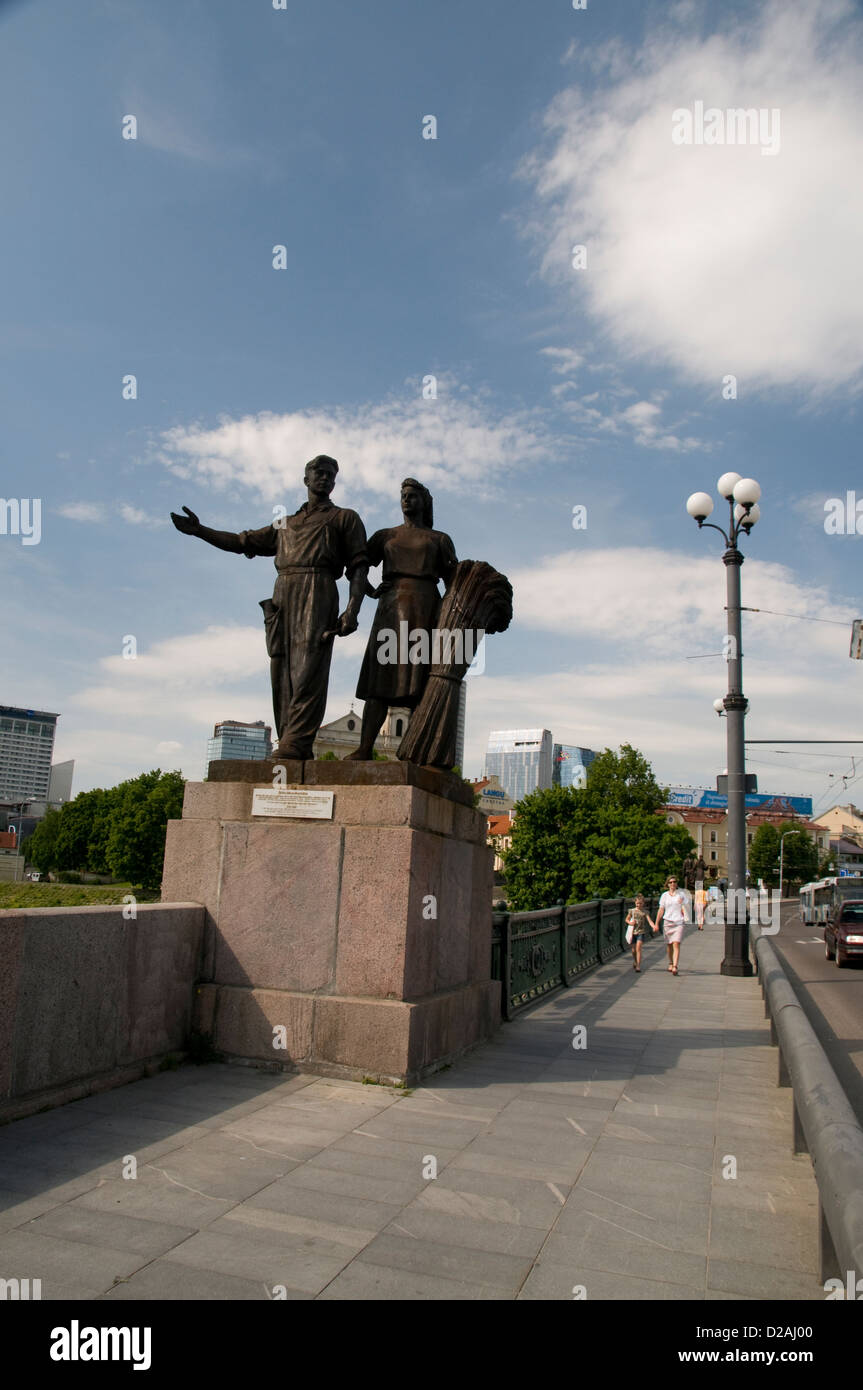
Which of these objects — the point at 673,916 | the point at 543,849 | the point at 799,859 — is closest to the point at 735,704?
the point at 673,916

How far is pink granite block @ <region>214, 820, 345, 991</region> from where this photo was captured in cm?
591

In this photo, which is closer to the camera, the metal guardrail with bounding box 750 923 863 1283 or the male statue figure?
the metal guardrail with bounding box 750 923 863 1283

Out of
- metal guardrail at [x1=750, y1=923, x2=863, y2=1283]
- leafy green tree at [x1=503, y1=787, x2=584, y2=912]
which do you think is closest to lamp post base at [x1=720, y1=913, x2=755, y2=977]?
metal guardrail at [x1=750, y1=923, x2=863, y2=1283]

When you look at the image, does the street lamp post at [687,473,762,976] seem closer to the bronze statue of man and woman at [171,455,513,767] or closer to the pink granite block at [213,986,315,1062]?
the bronze statue of man and woman at [171,455,513,767]

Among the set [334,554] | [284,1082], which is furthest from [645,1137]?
[334,554]

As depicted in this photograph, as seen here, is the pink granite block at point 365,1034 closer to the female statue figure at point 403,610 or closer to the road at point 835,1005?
the female statue figure at point 403,610

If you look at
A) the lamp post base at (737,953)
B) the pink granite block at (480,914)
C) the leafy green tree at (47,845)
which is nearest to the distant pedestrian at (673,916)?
the lamp post base at (737,953)

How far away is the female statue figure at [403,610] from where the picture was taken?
22.6 feet

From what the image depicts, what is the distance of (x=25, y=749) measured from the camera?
196 meters

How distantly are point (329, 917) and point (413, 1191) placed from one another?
2.18 metres

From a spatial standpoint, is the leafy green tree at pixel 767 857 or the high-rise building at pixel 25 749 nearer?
the leafy green tree at pixel 767 857

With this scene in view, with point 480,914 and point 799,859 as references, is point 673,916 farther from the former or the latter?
point 799,859

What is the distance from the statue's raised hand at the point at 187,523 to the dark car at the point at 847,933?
64.8ft
